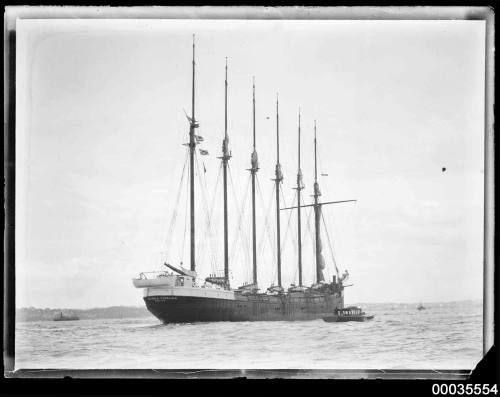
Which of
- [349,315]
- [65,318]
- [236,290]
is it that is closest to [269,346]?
[349,315]

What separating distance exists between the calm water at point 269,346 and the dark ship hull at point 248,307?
0.55 m

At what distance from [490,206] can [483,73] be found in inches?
53.5

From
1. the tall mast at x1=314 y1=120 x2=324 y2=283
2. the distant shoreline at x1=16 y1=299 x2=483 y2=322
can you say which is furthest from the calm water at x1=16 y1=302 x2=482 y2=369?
the tall mast at x1=314 y1=120 x2=324 y2=283

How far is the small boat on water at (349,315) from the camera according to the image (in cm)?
965

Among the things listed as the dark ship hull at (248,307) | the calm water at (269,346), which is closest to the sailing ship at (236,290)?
the dark ship hull at (248,307)

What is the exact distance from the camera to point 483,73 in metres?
9.12

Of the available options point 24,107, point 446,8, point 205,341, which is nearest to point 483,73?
point 446,8

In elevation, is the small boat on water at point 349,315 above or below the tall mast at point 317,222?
below

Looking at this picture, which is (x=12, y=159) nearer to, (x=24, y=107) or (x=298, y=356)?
(x=24, y=107)

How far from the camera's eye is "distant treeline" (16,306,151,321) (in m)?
9.12

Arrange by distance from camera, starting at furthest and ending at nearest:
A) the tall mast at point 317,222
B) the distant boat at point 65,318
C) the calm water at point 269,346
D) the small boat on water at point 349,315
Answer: the tall mast at point 317,222 → the small boat on water at point 349,315 → the distant boat at point 65,318 → the calm water at point 269,346

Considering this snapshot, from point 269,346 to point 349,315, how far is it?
1.07m

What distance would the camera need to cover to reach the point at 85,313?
30.4ft

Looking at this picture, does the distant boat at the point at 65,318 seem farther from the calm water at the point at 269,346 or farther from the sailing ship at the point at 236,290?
the sailing ship at the point at 236,290
